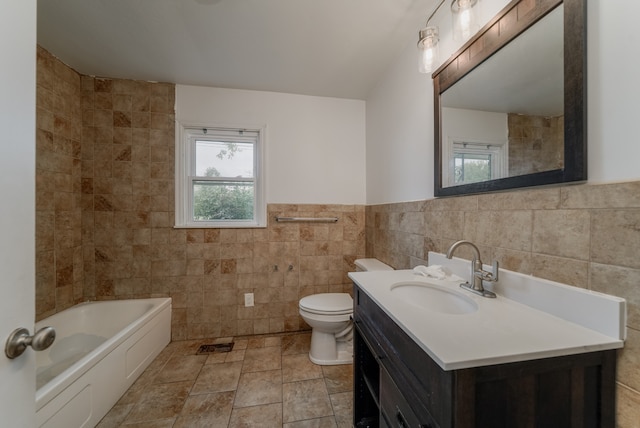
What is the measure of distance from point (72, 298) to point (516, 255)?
9.88 feet

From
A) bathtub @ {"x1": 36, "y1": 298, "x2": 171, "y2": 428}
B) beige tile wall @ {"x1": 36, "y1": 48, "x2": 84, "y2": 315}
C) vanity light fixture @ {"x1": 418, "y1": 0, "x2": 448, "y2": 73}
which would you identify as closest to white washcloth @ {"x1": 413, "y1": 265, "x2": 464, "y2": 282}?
vanity light fixture @ {"x1": 418, "y1": 0, "x2": 448, "y2": 73}

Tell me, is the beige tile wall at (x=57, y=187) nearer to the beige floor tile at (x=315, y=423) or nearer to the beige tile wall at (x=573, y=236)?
the beige floor tile at (x=315, y=423)

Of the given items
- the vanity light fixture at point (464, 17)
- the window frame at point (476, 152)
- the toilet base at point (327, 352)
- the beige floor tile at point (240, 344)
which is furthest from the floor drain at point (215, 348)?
the vanity light fixture at point (464, 17)

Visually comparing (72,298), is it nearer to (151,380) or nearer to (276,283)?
(151,380)

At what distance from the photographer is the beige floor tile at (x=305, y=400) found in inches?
53.3

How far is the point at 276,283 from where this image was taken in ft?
7.30

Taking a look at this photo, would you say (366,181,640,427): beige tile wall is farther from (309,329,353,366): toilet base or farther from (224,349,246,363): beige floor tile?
(224,349,246,363): beige floor tile

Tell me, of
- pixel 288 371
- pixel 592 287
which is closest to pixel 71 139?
pixel 288 371

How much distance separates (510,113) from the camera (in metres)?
0.95

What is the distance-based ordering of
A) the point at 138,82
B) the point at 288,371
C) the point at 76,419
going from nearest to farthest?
1. the point at 76,419
2. the point at 288,371
3. the point at 138,82

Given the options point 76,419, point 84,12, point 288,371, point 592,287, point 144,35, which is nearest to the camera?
point 592,287

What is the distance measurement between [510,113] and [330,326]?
1.63m

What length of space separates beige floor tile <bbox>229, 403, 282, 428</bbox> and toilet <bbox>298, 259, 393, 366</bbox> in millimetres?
490

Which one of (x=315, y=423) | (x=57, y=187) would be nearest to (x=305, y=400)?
(x=315, y=423)
